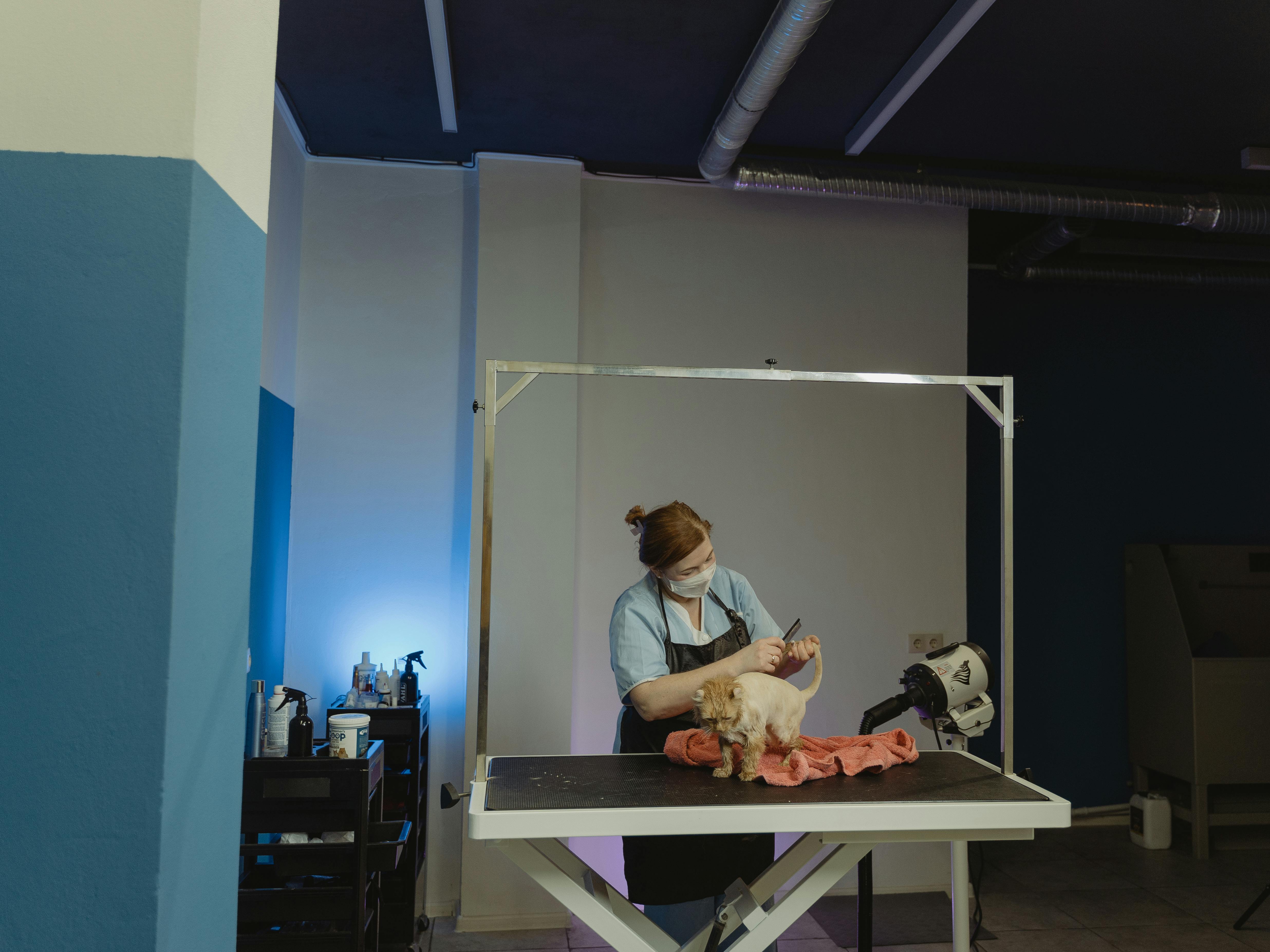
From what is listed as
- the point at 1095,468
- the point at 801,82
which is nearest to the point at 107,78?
the point at 801,82

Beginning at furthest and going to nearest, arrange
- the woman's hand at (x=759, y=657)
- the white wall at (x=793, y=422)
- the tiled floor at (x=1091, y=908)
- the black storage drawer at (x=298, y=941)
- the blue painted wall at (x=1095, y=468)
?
1. the blue painted wall at (x=1095, y=468)
2. the white wall at (x=793, y=422)
3. the tiled floor at (x=1091, y=908)
4. the black storage drawer at (x=298, y=941)
5. the woman's hand at (x=759, y=657)

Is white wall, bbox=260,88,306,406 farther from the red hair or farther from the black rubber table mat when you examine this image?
the black rubber table mat

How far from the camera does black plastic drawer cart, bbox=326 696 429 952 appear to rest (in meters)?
3.26

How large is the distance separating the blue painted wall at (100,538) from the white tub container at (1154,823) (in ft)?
15.7

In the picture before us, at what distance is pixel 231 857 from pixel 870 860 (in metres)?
1.49

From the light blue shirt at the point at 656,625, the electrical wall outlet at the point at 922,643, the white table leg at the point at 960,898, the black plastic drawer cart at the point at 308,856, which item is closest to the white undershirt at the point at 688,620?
the light blue shirt at the point at 656,625

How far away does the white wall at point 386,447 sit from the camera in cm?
371

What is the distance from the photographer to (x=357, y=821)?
2613 millimetres

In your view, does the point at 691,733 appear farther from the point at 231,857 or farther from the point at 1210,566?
the point at 1210,566

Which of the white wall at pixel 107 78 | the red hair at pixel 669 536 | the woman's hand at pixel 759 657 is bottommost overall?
the woman's hand at pixel 759 657

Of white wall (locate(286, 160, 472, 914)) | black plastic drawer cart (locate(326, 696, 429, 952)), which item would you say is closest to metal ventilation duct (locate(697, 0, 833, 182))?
white wall (locate(286, 160, 472, 914))

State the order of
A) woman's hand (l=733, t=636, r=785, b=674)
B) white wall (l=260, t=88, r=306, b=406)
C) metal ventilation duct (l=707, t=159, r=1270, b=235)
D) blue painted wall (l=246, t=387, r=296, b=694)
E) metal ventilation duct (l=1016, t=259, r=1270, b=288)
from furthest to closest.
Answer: metal ventilation duct (l=1016, t=259, r=1270, b=288), metal ventilation duct (l=707, t=159, r=1270, b=235), white wall (l=260, t=88, r=306, b=406), blue painted wall (l=246, t=387, r=296, b=694), woman's hand (l=733, t=636, r=785, b=674)

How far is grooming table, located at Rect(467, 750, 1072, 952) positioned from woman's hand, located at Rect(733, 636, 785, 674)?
244 millimetres

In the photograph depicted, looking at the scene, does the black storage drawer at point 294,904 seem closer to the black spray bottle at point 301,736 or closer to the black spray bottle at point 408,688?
the black spray bottle at point 301,736
